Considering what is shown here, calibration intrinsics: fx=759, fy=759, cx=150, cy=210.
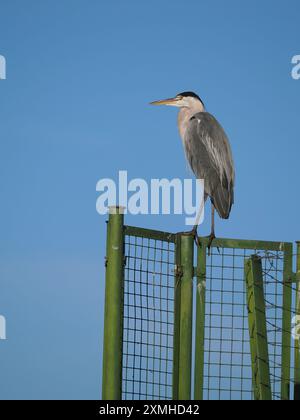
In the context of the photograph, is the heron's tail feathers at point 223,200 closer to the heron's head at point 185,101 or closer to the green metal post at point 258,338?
the heron's head at point 185,101

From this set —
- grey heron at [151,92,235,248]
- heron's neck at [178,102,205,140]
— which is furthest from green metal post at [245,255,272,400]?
heron's neck at [178,102,205,140]

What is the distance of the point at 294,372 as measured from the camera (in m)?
5.99

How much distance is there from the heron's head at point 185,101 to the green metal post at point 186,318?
5.22m

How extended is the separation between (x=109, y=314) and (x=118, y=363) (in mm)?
316

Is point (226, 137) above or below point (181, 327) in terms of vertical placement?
above

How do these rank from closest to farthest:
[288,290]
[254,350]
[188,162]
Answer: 1. [254,350]
2. [288,290]
3. [188,162]

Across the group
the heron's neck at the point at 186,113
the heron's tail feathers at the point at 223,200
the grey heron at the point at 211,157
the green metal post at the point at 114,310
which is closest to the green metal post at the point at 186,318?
the green metal post at the point at 114,310

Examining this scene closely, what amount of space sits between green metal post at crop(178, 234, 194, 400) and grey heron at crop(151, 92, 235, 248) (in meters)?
2.31

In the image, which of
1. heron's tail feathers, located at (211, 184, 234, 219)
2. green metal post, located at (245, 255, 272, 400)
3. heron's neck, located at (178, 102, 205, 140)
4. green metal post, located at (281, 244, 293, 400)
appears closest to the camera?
green metal post, located at (245, 255, 272, 400)

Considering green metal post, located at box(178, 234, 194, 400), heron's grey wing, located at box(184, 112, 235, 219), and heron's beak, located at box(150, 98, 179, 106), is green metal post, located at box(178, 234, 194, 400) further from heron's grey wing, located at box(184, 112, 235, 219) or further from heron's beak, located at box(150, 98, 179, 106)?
heron's beak, located at box(150, 98, 179, 106)

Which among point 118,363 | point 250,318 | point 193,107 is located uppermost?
point 193,107

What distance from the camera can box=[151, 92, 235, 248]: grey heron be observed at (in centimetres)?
834
